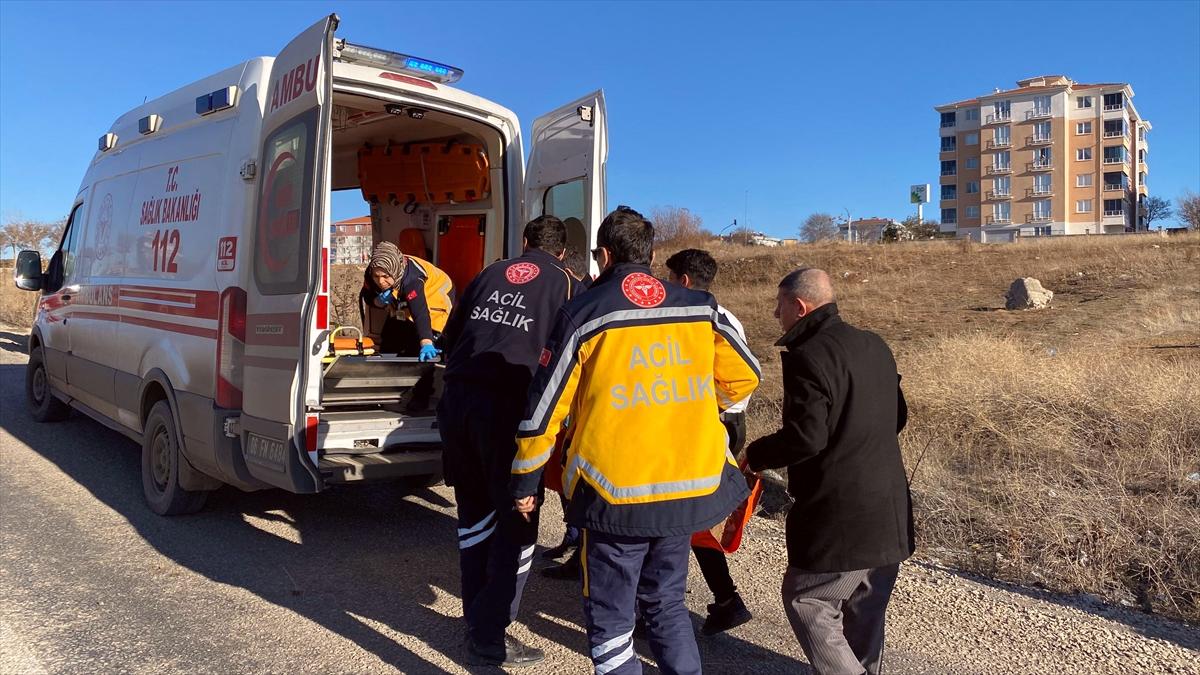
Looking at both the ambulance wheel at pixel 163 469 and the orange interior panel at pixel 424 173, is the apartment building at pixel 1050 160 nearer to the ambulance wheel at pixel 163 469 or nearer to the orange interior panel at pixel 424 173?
the orange interior panel at pixel 424 173

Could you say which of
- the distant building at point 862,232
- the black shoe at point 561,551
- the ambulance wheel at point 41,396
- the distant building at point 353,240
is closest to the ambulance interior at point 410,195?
the distant building at point 353,240

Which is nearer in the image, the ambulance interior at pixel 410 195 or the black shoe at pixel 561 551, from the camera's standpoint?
the black shoe at pixel 561 551

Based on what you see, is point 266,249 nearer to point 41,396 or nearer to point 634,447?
point 634,447

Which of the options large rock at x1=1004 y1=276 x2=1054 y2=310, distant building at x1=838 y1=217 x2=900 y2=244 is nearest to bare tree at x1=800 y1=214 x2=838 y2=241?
distant building at x1=838 y1=217 x2=900 y2=244

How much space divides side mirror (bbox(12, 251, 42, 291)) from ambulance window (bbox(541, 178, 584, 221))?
537 centimetres

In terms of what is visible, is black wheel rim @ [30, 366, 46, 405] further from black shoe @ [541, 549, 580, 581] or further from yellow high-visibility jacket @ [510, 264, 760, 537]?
yellow high-visibility jacket @ [510, 264, 760, 537]

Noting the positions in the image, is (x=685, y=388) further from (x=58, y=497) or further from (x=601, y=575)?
(x=58, y=497)

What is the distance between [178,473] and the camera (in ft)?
18.2

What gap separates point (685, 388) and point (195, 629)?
2702mm

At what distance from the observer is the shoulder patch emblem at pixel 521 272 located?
3.84 metres

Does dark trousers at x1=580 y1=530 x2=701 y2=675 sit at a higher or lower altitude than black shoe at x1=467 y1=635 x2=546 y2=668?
higher

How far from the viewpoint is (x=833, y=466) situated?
300cm

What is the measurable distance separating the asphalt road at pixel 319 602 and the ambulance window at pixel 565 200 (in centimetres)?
208

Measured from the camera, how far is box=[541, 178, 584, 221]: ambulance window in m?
5.70
